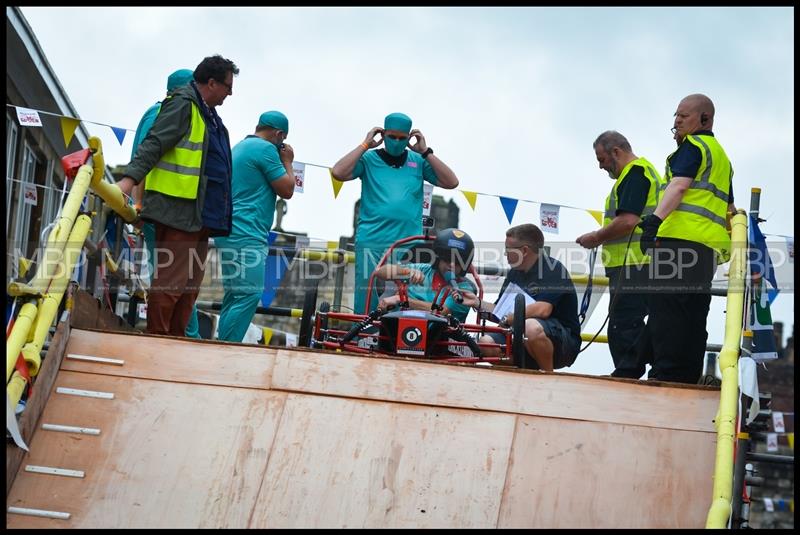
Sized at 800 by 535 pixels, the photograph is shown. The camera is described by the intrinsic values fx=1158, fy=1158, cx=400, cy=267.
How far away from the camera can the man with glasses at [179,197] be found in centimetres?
724

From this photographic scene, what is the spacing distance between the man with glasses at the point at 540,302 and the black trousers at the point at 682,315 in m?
0.96

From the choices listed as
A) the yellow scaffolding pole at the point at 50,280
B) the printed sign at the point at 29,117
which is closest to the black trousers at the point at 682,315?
the yellow scaffolding pole at the point at 50,280

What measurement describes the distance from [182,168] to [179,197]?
0.20 m

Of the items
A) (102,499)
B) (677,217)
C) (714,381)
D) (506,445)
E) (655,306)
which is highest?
(677,217)

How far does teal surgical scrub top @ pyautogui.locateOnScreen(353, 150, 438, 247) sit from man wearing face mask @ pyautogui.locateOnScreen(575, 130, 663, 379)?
1.43 meters

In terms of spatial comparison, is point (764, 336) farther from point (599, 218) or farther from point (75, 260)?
point (599, 218)

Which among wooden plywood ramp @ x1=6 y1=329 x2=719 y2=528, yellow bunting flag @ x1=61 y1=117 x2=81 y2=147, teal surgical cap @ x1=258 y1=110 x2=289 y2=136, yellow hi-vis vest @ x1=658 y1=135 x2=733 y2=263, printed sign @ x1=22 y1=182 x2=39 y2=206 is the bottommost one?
wooden plywood ramp @ x1=6 y1=329 x2=719 y2=528

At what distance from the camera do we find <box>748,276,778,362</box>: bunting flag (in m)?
6.39

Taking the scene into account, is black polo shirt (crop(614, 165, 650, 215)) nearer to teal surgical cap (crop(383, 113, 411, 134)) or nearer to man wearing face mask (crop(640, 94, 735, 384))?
man wearing face mask (crop(640, 94, 735, 384))

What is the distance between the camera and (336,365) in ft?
Answer: 19.5

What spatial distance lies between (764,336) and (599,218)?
17.4ft

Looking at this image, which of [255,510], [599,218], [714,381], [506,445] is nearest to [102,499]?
[255,510]

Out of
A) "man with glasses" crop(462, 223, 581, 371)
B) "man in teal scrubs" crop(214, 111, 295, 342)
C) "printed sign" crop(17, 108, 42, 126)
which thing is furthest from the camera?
"printed sign" crop(17, 108, 42, 126)

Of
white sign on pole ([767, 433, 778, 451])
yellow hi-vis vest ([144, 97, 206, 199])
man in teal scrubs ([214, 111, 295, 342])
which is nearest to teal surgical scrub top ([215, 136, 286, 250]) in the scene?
man in teal scrubs ([214, 111, 295, 342])
